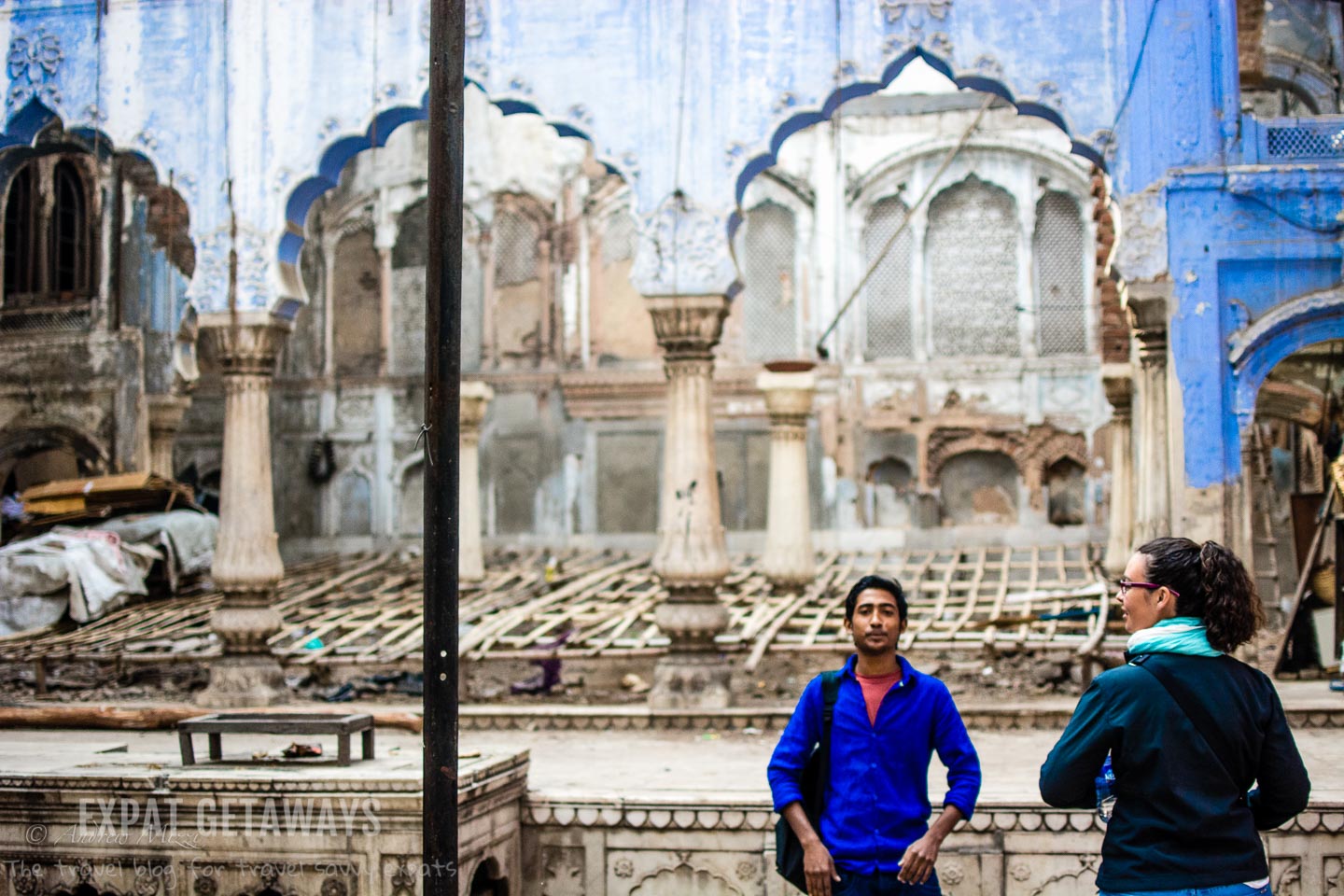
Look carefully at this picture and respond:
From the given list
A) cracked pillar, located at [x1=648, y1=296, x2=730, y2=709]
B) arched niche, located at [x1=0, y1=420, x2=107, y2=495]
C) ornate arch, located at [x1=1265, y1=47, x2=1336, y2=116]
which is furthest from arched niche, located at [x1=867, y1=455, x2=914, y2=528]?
cracked pillar, located at [x1=648, y1=296, x2=730, y2=709]

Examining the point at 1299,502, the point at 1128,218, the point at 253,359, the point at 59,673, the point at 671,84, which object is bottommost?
the point at 59,673

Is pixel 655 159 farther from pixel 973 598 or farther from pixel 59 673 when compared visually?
pixel 59 673

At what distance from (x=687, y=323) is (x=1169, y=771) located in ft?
25.1

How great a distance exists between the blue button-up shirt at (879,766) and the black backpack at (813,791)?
18 millimetres

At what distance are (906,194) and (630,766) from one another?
50.3 ft

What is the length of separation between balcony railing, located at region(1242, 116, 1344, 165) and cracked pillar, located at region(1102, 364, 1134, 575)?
4390mm

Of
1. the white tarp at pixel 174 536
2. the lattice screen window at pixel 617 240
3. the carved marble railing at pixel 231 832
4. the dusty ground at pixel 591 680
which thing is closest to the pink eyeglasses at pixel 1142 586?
the carved marble railing at pixel 231 832

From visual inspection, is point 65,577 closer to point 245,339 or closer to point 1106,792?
point 245,339

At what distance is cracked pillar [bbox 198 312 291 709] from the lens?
471 inches

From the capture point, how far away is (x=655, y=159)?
11359 mm

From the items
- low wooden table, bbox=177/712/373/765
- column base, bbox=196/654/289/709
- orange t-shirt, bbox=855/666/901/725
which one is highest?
orange t-shirt, bbox=855/666/901/725

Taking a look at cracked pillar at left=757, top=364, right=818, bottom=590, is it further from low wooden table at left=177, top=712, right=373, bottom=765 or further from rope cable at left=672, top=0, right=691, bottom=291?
low wooden table at left=177, top=712, right=373, bottom=765

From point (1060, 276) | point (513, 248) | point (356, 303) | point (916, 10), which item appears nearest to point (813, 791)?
point (916, 10)

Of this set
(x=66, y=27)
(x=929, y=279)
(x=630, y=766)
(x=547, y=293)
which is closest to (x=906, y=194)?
(x=929, y=279)
